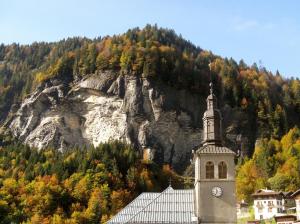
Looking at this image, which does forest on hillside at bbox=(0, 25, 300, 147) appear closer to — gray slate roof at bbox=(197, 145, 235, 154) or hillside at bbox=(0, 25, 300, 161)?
hillside at bbox=(0, 25, 300, 161)

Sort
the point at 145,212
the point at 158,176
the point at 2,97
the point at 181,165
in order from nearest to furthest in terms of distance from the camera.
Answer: the point at 145,212
the point at 158,176
the point at 181,165
the point at 2,97

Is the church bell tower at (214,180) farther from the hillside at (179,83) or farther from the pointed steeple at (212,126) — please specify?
the hillside at (179,83)

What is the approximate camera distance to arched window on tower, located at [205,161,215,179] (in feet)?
128

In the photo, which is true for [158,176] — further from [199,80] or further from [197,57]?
[197,57]

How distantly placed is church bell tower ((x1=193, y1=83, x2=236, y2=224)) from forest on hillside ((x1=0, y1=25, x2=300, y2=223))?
45.5 m

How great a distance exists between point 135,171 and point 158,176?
421 inches

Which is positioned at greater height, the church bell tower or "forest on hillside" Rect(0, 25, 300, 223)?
"forest on hillside" Rect(0, 25, 300, 223)

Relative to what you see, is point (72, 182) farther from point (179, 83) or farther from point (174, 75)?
point (174, 75)

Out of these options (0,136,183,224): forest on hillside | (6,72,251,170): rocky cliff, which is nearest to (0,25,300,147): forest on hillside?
(6,72,251,170): rocky cliff

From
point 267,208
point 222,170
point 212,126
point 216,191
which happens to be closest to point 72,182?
point 267,208

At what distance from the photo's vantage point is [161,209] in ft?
132

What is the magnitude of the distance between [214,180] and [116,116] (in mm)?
90346

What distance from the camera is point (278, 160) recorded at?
11706 centimetres

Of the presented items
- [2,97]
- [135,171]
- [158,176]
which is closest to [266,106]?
[158,176]
